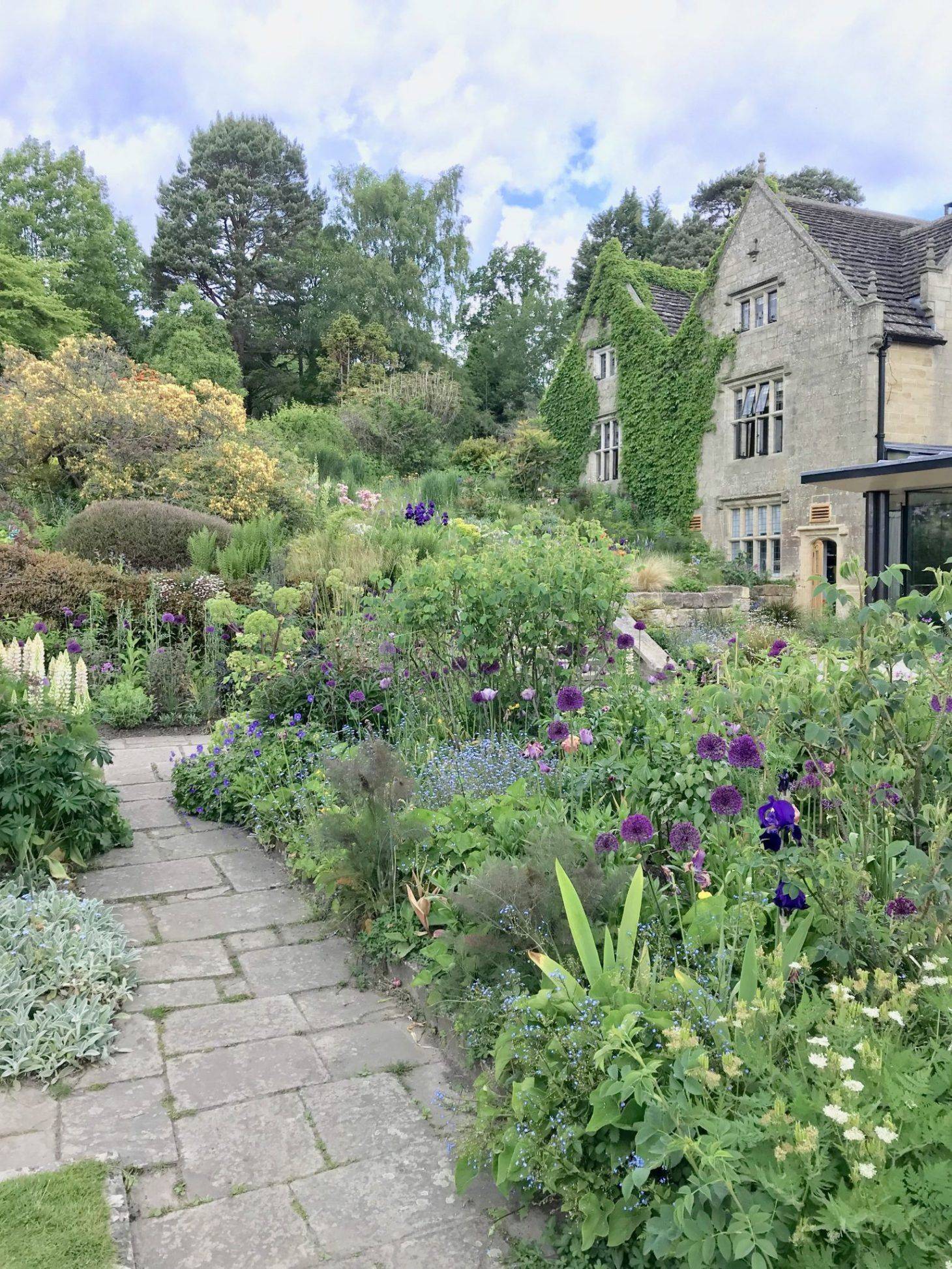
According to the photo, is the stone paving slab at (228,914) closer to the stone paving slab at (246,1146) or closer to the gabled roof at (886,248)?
the stone paving slab at (246,1146)

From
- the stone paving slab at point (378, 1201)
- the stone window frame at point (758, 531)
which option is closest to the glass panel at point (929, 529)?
the stone window frame at point (758, 531)

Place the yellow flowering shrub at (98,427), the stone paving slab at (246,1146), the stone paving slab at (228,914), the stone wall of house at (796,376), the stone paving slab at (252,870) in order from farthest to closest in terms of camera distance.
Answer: the stone wall of house at (796,376)
the yellow flowering shrub at (98,427)
the stone paving slab at (252,870)
the stone paving slab at (228,914)
the stone paving slab at (246,1146)

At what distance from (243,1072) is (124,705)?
485cm

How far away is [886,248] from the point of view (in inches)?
677

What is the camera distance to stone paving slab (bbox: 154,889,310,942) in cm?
338

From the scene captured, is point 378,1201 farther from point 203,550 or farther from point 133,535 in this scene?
point 133,535

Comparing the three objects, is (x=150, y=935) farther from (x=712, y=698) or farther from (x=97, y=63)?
(x=97, y=63)

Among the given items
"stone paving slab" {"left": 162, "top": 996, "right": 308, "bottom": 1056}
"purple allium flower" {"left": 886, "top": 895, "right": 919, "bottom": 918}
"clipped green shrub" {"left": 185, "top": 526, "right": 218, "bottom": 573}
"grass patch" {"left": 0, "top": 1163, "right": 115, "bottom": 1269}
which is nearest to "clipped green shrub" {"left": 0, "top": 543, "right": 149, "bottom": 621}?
"clipped green shrub" {"left": 185, "top": 526, "right": 218, "bottom": 573}

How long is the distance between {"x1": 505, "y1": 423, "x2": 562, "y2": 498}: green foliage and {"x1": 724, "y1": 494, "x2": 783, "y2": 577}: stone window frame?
511 centimetres

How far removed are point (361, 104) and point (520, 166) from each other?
3.04 metres

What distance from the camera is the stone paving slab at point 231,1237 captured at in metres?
1.77

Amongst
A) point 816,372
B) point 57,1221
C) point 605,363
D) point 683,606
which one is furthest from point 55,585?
point 605,363

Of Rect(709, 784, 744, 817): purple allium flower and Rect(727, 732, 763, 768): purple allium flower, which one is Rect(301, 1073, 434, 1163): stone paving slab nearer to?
Rect(709, 784, 744, 817): purple allium flower

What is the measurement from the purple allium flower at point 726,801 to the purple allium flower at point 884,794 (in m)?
0.38
